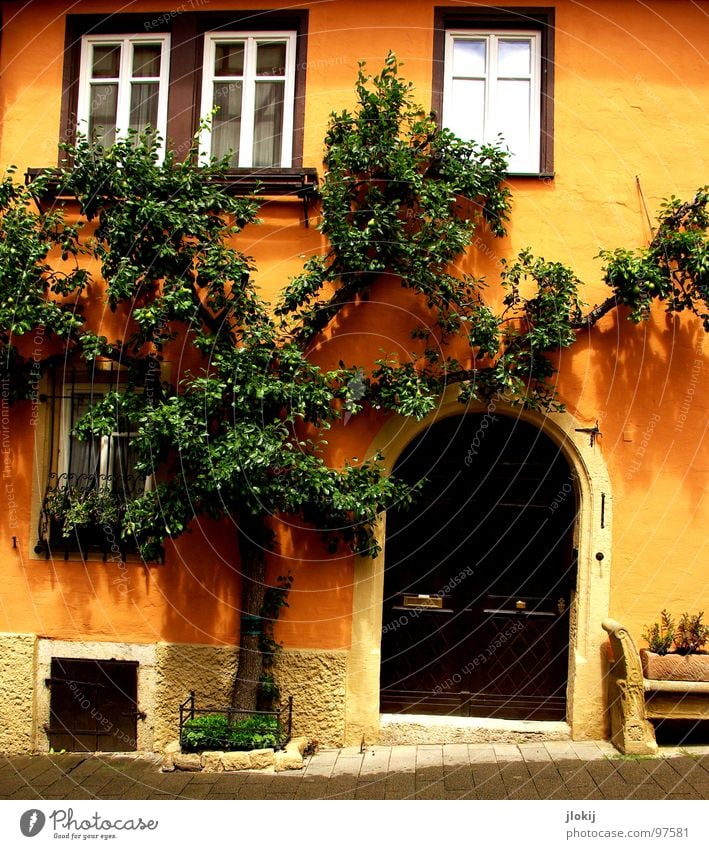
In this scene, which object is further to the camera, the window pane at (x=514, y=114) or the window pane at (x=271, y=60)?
the window pane at (x=271, y=60)

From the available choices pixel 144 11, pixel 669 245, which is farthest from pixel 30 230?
pixel 669 245

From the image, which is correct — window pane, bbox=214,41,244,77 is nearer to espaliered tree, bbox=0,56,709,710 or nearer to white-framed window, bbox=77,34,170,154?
white-framed window, bbox=77,34,170,154

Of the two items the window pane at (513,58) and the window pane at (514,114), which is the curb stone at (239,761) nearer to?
the window pane at (514,114)

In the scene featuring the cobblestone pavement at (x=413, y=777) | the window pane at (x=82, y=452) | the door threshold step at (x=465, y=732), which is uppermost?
the window pane at (x=82, y=452)

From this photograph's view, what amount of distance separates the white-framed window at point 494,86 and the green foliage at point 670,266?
1.42 meters

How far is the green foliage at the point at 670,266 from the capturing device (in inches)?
302

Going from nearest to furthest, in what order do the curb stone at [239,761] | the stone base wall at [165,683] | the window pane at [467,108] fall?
the curb stone at [239,761] < the stone base wall at [165,683] < the window pane at [467,108]

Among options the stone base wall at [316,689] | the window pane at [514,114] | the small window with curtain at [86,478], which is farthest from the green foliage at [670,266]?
the small window with curtain at [86,478]

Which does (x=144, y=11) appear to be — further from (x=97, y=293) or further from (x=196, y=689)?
(x=196, y=689)

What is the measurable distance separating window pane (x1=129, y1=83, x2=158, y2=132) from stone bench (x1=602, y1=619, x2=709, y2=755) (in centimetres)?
636

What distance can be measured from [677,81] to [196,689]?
22.8 ft

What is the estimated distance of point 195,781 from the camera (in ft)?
24.1

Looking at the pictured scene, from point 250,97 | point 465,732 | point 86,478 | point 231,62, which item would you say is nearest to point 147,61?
point 231,62

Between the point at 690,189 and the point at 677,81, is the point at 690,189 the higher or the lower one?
the lower one
